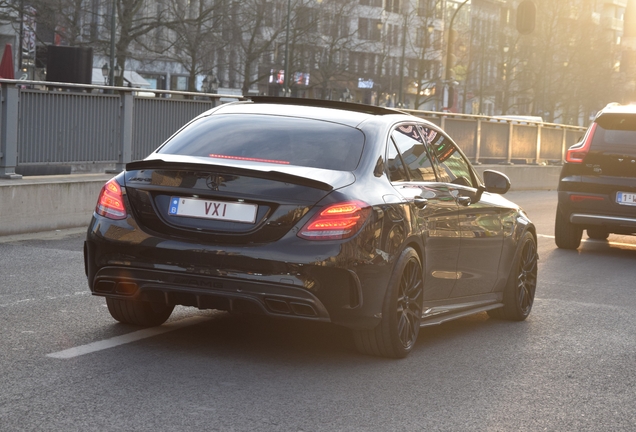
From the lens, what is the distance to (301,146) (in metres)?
6.66

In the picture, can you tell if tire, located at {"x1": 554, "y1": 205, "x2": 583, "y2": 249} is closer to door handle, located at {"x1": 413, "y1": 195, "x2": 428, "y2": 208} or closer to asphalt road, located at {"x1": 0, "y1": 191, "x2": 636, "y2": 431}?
asphalt road, located at {"x1": 0, "y1": 191, "x2": 636, "y2": 431}

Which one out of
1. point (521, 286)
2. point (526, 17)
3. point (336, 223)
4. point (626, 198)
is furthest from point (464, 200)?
point (526, 17)

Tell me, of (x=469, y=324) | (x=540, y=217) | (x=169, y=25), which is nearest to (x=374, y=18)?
(x=169, y=25)

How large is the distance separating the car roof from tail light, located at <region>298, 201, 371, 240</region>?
2.95 ft

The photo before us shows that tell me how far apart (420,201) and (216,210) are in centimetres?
132

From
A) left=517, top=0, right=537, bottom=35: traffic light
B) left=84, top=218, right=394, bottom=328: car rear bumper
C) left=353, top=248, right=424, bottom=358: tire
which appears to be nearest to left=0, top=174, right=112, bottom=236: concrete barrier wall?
left=84, top=218, right=394, bottom=328: car rear bumper

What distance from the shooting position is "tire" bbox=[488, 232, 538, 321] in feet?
27.7

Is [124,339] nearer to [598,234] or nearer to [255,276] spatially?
[255,276]

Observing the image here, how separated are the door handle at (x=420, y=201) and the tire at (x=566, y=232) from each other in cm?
771

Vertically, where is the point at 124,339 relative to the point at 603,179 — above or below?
below

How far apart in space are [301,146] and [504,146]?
70.5ft

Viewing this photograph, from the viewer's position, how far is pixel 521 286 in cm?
862

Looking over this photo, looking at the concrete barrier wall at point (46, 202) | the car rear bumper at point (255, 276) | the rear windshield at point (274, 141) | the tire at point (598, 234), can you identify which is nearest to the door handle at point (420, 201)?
the rear windshield at point (274, 141)

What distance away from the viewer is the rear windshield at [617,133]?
1381cm
